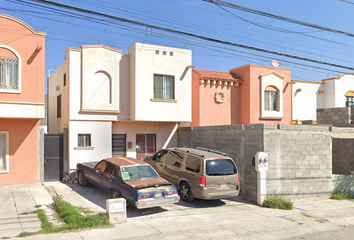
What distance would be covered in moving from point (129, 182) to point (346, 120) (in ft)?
46.9

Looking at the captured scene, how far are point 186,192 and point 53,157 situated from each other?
6606 millimetres

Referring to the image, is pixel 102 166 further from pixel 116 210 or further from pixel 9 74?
pixel 9 74

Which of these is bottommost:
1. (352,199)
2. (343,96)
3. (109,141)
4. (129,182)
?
(352,199)

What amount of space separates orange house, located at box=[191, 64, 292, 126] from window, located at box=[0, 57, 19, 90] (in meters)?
9.72

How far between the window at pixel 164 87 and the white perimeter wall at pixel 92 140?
289cm

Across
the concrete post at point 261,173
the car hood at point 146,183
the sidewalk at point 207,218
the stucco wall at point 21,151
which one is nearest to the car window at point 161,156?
the sidewalk at point 207,218

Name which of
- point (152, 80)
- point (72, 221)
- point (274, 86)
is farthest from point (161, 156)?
point (274, 86)

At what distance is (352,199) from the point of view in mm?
13844

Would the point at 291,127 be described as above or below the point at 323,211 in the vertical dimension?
above

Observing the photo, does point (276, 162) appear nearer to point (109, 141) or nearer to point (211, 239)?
point (211, 239)

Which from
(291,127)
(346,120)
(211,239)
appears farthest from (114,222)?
(346,120)

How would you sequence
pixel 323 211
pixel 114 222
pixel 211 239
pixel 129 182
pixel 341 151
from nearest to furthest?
pixel 211 239 < pixel 114 222 < pixel 129 182 < pixel 323 211 < pixel 341 151

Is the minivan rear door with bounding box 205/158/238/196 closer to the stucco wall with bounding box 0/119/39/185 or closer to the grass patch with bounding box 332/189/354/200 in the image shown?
the grass patch with bounding box 332/189/354/200

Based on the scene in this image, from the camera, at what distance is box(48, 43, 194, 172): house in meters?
14.5
